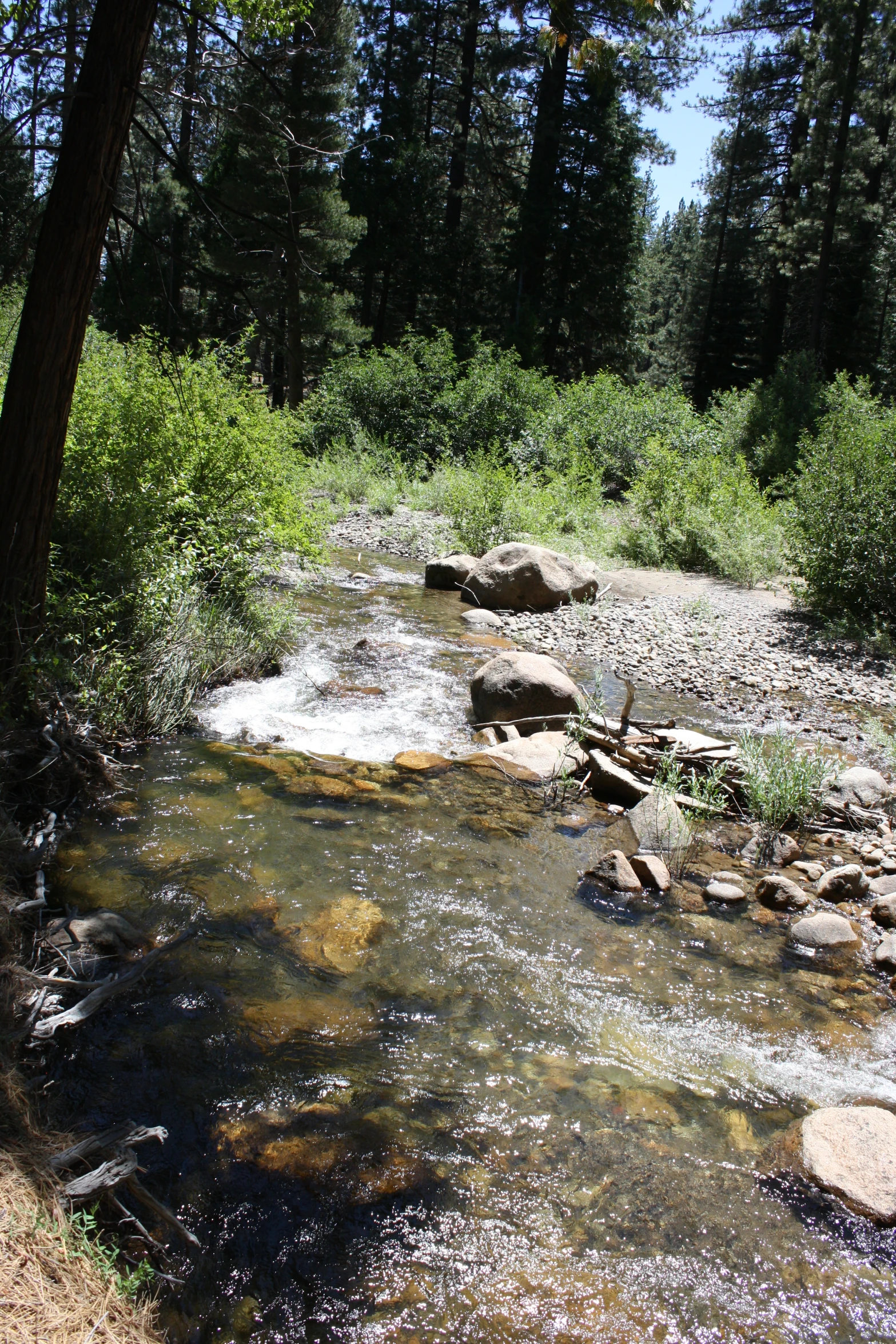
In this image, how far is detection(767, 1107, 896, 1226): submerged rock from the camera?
278 centimetres

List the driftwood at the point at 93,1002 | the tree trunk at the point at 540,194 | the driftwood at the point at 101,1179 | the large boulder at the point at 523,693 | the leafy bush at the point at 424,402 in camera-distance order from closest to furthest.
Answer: the driftwood at the point at 101,1179
the driftwood at the point at 93,1002
the large boulder at the point at 523,693
the leafy bush at the point at 424,402
the tree trunk at the point at 540,194

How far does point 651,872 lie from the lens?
479 cm

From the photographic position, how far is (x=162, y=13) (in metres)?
5.65

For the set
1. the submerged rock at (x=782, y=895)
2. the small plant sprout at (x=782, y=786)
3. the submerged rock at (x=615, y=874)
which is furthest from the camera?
the small plant sprout at (x=782, y=786)

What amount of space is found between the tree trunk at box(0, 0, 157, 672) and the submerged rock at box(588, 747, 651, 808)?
13.0 ft

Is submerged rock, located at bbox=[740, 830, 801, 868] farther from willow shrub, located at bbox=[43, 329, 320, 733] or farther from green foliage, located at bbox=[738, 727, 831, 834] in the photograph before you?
willow shrub, located at bbox=[43, 329, 320, 733]

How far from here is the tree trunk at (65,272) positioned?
414 centimetres

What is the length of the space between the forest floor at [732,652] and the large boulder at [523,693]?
167 centimetres

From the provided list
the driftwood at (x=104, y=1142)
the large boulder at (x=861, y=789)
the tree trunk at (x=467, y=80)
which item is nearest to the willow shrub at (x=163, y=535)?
the driftwood at (x=104, y=1142)

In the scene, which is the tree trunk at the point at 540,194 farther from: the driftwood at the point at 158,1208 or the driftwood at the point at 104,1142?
the driftwood at the point at 158,1208

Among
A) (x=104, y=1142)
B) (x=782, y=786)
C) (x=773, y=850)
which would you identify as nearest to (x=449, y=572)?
(x=782, y=786)

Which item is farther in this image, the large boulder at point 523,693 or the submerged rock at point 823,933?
the large boulder at point 523,693

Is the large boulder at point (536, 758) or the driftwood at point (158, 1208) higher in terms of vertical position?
the large boulder at point (536, 758)

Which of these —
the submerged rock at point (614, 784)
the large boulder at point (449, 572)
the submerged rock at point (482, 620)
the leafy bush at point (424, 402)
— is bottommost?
the submerged rock at point (614, 784)
